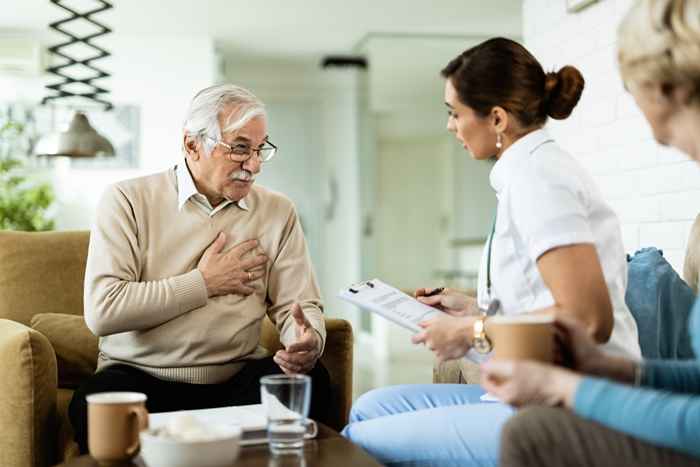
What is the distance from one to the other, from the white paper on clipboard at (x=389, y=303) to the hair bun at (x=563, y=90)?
501 millimetres

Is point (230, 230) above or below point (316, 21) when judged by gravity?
below

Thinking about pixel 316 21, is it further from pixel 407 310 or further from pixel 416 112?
pixel 407 310

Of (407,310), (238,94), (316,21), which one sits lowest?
(407,310)

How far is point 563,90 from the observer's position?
177 cm

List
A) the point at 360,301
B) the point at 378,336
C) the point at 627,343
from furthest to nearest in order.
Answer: the point at 378,336
the point at 360,301
the point at 627,343

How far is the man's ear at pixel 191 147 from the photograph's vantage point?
240 cm

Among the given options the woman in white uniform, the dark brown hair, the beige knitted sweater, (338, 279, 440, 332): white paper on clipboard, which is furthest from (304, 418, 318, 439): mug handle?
the dark brown hair

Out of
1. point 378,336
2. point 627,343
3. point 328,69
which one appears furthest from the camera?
point 328,69

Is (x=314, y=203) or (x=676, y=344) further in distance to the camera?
(x=314, y=203)

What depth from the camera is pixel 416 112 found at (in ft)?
25.7

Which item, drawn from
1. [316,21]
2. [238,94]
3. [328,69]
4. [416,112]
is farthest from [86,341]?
[328,69]

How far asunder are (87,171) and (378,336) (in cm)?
278

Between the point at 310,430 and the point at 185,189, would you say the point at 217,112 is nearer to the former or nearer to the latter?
the point at 185,189

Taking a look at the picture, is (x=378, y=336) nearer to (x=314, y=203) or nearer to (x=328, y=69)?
(x=314, y=203)
